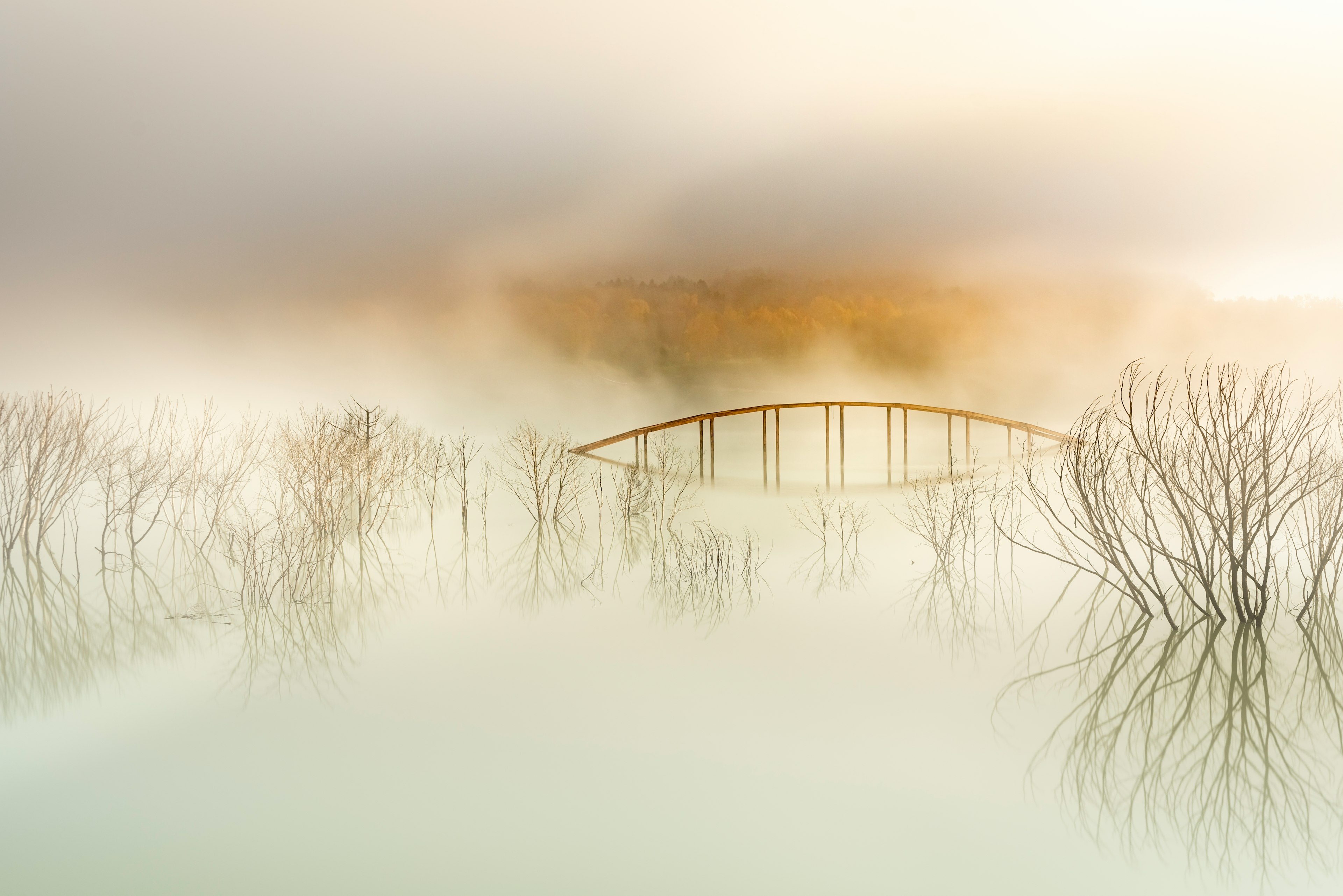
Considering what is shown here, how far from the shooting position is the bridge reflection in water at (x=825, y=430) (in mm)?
18000

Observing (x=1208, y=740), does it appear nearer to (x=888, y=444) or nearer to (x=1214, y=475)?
(x=1214, y=475)

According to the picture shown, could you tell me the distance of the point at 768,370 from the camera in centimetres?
1975

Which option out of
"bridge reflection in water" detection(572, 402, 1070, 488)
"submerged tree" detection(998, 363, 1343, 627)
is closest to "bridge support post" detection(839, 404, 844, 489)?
"bridge reflection in water" detection(572, 402, 1070, 488)

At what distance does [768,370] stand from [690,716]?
1474cm

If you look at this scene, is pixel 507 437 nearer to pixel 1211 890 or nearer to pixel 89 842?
pixel 89 842

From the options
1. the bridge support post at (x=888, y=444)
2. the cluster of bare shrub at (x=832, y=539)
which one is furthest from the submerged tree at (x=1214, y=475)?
the bridge support post at (x=888, y=444)

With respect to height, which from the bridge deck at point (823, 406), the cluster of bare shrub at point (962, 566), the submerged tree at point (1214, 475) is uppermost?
the bridge deck at point (823, 406)

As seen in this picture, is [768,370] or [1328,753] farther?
[768,370]

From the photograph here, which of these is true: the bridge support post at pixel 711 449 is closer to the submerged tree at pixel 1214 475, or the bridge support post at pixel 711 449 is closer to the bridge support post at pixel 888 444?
the bridge support post at pixel 888 444

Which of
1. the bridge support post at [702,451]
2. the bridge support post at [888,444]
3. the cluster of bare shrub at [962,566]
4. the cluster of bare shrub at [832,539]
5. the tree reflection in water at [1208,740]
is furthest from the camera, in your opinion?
the bridge support post at [702,451]

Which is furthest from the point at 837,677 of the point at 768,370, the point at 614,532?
the point at 768,370

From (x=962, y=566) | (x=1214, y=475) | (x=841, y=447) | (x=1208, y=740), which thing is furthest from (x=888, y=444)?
(x=1208, y=740)

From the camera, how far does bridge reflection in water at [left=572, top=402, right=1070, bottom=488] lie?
18.0 meters

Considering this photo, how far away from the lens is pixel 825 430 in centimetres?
1848
